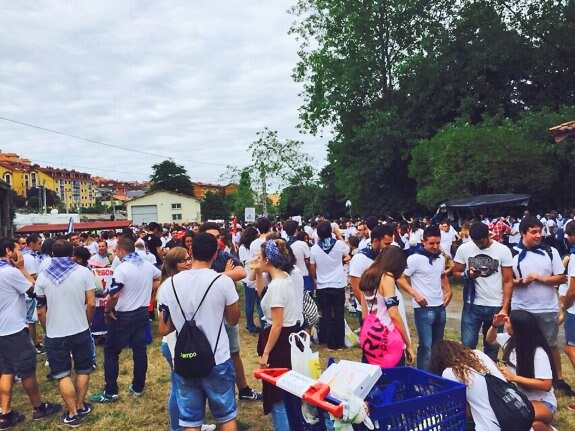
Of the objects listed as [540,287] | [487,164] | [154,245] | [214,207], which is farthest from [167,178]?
[540,287]

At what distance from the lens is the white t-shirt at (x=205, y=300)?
10.6 ft

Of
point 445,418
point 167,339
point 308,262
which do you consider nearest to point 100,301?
point 308,262

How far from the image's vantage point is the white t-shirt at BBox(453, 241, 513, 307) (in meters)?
4.98

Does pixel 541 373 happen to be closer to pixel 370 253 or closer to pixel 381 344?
pixel 381 344

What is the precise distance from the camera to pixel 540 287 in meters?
4.87

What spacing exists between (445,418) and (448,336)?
5.03 metres

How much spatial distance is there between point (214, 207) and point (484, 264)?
244 feet

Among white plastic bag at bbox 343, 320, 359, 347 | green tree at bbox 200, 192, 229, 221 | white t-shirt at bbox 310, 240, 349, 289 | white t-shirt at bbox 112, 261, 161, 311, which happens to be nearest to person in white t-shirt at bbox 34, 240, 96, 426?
white t-shirt at bbox 112, 261, 161, 311

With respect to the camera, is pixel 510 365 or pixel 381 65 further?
pixel 381 65

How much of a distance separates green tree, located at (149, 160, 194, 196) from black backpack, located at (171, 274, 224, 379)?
3499 inches

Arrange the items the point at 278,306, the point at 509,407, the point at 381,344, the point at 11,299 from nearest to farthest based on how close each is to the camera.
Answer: the point at 509,407, the point at 278,306, the point at 381,344, the point at 11,299

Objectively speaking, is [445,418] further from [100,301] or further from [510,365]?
[100,301]

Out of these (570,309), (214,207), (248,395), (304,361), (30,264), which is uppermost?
(214,207)

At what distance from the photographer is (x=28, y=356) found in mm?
4848
